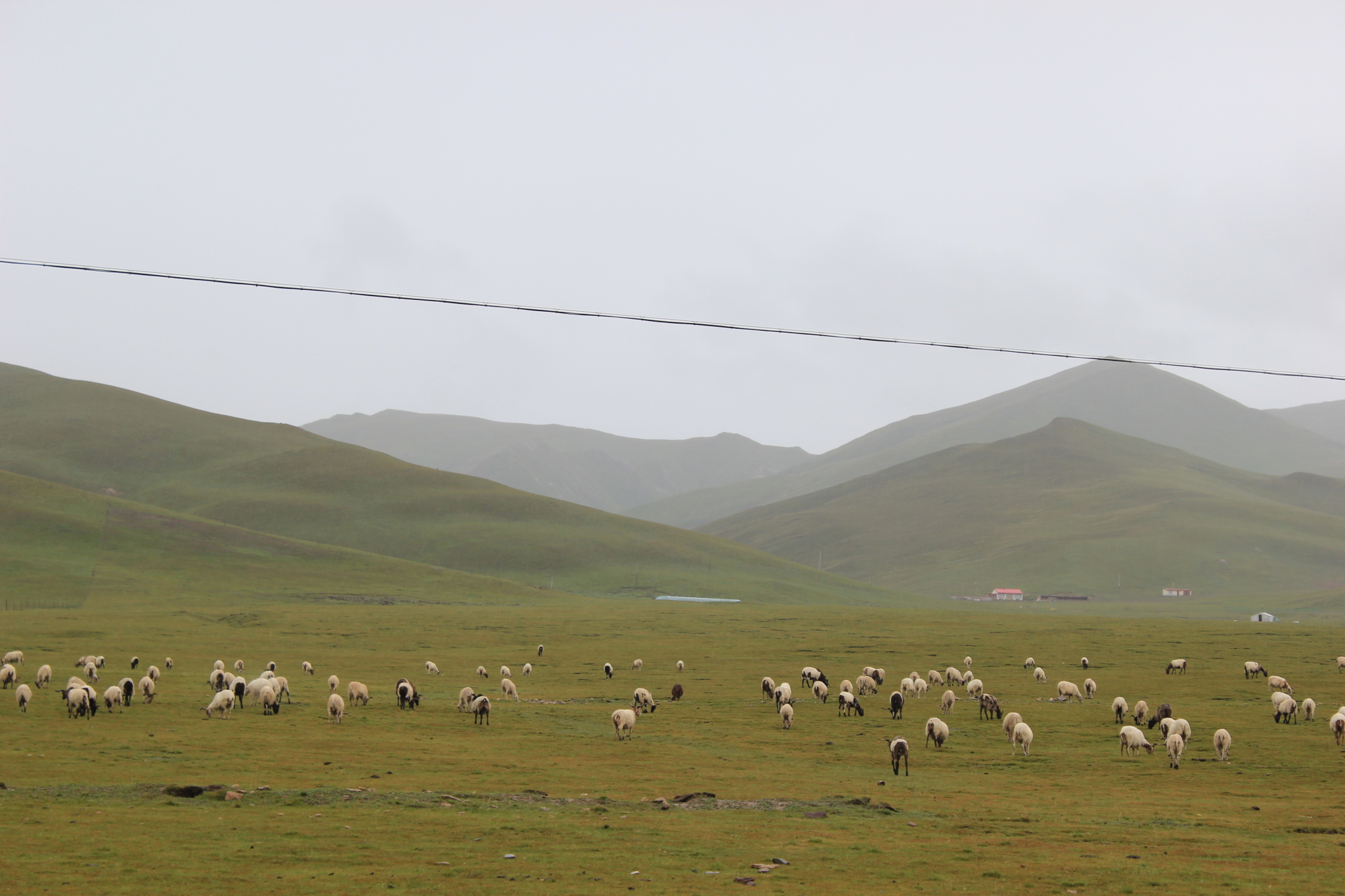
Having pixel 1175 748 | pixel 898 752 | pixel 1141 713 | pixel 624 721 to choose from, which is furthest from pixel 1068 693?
pixel 624 721

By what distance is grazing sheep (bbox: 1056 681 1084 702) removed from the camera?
45.1 m

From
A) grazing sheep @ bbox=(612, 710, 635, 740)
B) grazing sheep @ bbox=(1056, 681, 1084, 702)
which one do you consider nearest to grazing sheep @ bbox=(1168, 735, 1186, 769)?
grazing sheep @ bbox=(1056, 681, 1084, 702)

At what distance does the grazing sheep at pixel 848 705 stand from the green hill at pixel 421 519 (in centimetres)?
10232

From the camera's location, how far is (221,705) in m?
33.7

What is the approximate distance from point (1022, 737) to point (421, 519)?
15845cm

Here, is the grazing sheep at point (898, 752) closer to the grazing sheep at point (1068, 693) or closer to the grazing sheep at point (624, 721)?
the grazing sheep at point (624, 721)

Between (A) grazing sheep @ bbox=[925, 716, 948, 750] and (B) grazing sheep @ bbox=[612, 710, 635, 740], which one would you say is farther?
(B) grazing sheep @ bbox=[612, 710, 635, 740]

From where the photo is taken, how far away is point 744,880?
15.9 metres

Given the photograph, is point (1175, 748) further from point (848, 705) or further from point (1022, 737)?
point (848, 705)

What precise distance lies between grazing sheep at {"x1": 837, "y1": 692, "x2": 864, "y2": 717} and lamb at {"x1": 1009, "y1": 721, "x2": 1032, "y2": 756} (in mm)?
8271

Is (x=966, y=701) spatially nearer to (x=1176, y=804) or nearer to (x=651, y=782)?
(x=1176, y=804)

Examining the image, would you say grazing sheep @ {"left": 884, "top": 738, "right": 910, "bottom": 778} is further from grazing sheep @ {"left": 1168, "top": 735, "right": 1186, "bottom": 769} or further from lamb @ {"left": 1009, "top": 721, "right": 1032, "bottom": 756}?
grazing sheep @ {"left": 1168, "top": 735, "right": 1186, "bottom": 769}

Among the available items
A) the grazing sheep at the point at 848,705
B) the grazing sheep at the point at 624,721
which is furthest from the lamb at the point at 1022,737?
the grazing sheep at the point at 624,721

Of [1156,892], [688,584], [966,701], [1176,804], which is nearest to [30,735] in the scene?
[1156,892]
